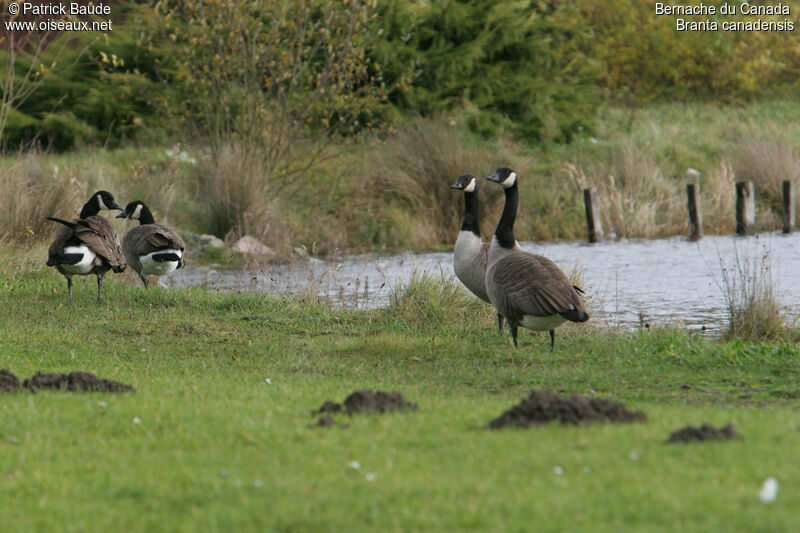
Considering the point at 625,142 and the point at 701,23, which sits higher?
the point at 701,23

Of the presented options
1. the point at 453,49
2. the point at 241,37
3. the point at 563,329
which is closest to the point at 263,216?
the point at 241,37

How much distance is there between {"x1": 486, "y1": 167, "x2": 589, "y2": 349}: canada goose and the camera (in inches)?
399

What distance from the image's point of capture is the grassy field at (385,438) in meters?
4.95

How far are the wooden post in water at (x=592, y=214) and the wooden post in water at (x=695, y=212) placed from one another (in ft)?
7.88

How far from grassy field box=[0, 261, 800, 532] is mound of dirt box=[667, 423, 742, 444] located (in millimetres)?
91

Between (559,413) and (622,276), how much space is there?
45.7ft

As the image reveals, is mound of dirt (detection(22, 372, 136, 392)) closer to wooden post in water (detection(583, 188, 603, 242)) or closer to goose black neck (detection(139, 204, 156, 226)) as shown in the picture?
goose black neck (detection(139, 204, 156, 226))

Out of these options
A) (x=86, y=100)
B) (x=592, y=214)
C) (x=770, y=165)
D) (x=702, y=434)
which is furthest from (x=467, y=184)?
(x=86, y=100)

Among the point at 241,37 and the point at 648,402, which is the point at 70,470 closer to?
the point at 648,402

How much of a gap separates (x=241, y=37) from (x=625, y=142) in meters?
12.2

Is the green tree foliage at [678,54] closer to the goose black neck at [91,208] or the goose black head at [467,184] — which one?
the goose black head at [467,184]

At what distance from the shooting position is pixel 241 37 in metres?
21.6

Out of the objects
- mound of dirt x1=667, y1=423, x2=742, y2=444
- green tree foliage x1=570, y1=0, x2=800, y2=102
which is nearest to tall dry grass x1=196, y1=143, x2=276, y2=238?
mound of dirt x1=667, y1=423, x2=742, y2=444

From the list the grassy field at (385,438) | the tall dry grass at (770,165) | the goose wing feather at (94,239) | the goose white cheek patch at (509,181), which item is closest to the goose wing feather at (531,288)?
the grassy field at (385,438)
